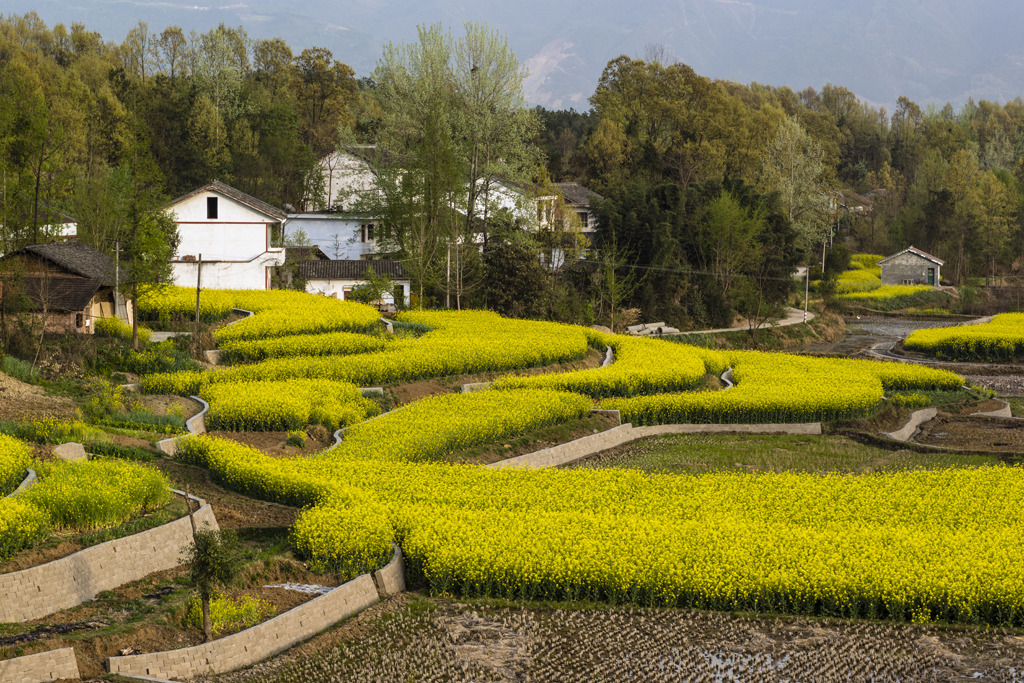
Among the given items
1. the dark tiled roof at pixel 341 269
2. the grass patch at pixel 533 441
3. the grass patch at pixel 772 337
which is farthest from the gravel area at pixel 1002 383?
the dark tiled roof at pixel 341 269

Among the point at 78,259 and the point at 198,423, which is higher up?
the point at 78,259

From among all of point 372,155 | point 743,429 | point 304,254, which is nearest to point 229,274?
point 304,254

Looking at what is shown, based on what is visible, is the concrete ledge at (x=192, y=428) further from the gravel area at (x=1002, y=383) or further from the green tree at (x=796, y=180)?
the green tree at (x=796, y=180)

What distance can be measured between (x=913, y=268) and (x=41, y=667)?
9942cm

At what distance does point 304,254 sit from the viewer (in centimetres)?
6756

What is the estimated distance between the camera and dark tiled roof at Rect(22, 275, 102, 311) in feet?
125

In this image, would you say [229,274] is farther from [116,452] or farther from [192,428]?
[116,452]

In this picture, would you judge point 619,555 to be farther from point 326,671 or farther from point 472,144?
point 472,144

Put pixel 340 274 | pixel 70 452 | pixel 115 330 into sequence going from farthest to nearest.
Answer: pixel 340 274
pixel 115 330
pixel 70 452

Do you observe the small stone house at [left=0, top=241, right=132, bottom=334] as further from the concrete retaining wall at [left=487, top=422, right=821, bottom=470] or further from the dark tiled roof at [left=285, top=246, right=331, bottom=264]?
the dark tiled roof at [left=285, top=246, right=331, bottom=264]

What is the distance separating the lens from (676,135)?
98062 mm

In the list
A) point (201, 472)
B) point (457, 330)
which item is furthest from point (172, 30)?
point (201, 472)

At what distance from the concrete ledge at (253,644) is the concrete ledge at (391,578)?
425 mm

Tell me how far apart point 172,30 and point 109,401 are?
7817 centimetres
